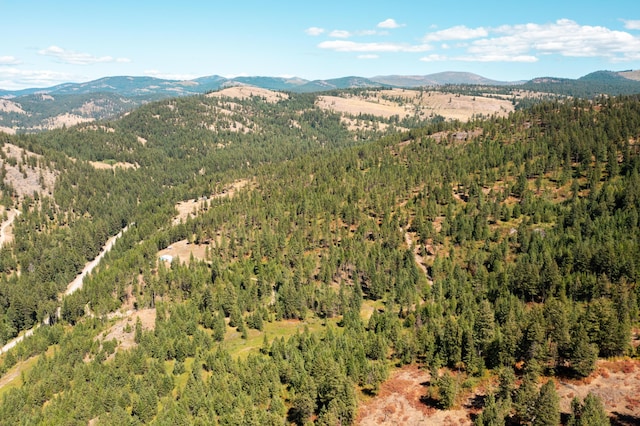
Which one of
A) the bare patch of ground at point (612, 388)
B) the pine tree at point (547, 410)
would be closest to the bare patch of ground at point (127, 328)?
the pine tree at point (547, 410)

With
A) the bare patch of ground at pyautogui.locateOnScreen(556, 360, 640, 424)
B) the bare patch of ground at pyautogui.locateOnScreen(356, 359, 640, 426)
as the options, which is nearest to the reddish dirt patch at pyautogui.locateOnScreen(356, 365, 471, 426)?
the bare patch of ground at pyautogui.locateOnScreen(356, 359, 640, 426)

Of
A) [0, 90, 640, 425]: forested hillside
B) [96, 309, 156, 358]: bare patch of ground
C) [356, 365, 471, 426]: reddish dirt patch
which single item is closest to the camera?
[356, 365, 471, 426]: reddish dirt patch

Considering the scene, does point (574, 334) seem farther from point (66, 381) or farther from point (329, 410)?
point (66, 381)

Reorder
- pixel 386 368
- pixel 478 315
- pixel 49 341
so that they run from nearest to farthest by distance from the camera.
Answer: pixel 386 368 < pixel 478 315 < pixel 49 341

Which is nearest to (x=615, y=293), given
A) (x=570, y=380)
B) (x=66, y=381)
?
(x=570, y=380)

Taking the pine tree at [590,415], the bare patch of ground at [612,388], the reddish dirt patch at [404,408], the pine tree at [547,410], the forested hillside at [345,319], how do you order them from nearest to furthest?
1. the pine tree at [590,415]
2. the pine tree at [547,410]
3. the bare patch of ground at [612,388]
4. the reddish dirt patch at [404,408]
5. the forested hillside at [345,319]

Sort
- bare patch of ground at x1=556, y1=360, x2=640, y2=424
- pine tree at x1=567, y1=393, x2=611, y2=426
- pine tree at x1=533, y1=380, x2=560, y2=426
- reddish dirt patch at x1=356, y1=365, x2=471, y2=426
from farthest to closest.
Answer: reddish dirt patch at x1=356, y1=365, x2=471, y2=426 → bare patch of ground at x1=556, y1=360, x2=640, y2=424 → pine tree at x1=533, y1=380, x2=560, y2=426 → pine tree at x1=567, y1=393, x2=611, y2=426

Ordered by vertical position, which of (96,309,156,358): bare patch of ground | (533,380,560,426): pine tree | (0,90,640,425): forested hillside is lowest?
(96,309,156,358): bare patch of ground

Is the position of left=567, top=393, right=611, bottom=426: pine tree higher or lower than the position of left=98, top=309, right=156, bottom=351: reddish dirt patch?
higher

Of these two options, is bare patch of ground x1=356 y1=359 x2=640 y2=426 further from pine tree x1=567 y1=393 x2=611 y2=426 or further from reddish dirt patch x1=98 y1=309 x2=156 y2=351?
reddish dirt patch x1=98 y1=309 x2=156 y2=351

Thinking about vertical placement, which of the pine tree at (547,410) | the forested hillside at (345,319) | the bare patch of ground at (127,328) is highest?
the pine tree at (547,410)

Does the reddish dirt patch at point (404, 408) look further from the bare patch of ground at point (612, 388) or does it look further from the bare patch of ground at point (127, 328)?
the bare patch of ground at point (127, 328)
